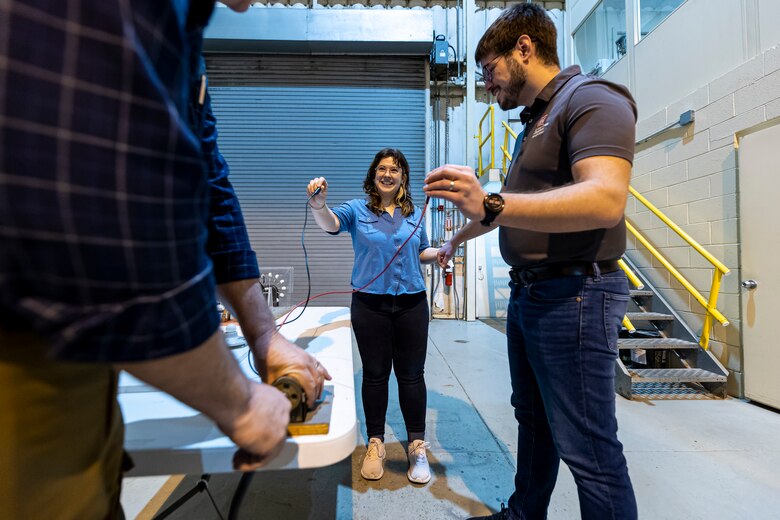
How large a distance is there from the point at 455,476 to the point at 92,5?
1.97 metres

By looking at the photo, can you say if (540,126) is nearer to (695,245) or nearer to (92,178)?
(92,178)

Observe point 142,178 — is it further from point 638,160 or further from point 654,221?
point 638,160

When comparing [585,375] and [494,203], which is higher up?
[494,203]

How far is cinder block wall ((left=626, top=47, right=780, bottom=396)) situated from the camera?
257 centimetres

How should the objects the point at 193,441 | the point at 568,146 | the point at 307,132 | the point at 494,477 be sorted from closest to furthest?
the point at 193,441
the point at 568,146
the point at 494,477
the point at 307,132

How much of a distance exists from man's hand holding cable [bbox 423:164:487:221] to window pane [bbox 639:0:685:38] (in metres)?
4.23

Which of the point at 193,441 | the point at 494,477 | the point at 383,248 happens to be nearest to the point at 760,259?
the point at 494,477

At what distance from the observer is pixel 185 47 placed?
1.18ft

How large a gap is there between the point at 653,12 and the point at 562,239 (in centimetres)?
447

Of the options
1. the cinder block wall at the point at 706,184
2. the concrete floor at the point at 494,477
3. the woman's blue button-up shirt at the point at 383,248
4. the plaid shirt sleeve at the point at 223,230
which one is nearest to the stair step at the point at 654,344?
the cinder block wall at the point at 706,184

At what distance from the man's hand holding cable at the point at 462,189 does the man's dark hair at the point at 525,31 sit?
0.56 meters

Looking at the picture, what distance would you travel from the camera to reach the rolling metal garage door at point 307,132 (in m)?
5.21

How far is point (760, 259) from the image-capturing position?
8.14 ft

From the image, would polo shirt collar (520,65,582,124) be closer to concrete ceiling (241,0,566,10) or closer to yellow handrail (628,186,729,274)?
yellow handrail (628,186,729,274)
